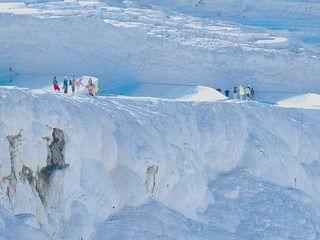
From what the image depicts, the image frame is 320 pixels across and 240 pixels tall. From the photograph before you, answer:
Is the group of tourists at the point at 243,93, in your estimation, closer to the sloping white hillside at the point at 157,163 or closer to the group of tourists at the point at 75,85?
the sloping white hillside at the point at 157,163

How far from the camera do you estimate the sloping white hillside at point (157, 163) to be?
68.0 feet

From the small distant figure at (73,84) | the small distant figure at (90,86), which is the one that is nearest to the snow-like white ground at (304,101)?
the small distant figure at (90,86)

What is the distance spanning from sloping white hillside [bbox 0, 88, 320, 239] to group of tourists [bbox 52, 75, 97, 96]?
2.29m

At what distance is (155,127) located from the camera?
23.6 m

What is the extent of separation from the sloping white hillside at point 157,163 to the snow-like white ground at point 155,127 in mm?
27

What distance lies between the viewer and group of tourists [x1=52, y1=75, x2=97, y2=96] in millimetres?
26612

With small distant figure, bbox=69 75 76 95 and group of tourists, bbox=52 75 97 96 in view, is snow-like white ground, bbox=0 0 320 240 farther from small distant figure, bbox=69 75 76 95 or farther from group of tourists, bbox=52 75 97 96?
small distant figure, bbox=69 75 76 95

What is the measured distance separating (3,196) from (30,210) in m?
0.53

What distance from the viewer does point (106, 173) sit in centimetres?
2202

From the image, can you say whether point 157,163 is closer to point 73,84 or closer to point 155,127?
point 155,127

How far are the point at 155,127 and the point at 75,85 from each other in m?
4.46

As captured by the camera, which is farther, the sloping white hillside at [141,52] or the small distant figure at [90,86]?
the sloping white hillside at [141,52]

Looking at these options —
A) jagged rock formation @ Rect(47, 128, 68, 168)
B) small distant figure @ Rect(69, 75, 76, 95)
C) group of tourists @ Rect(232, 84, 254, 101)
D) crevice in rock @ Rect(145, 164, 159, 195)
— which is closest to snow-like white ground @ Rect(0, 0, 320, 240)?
crevice in rock @ Rect(145, 164, 159, 195)

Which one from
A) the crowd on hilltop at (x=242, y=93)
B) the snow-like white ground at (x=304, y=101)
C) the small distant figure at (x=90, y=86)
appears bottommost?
the snow-like white ground at (x=304, y=101)
